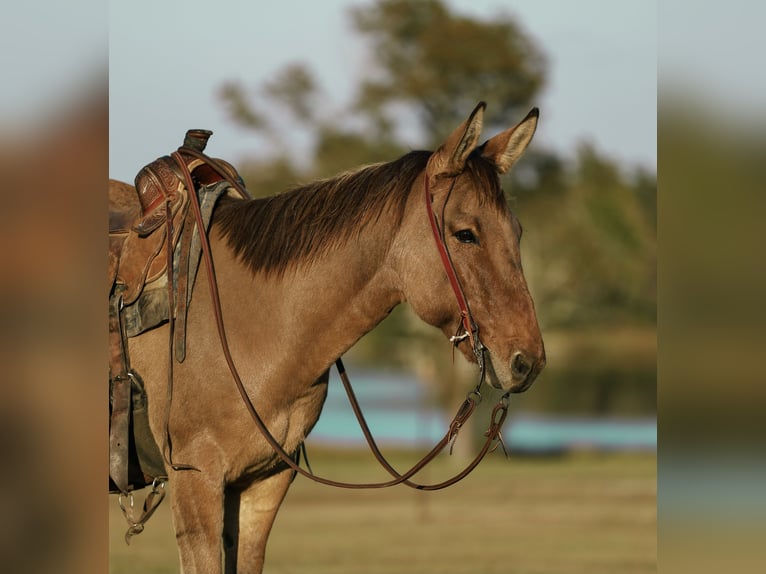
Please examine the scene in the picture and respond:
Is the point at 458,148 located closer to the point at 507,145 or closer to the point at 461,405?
the point at 507,145

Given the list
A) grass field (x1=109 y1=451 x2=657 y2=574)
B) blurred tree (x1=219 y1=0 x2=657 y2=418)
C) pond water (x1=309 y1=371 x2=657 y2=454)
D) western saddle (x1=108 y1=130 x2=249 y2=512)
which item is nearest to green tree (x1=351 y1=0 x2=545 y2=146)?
blurred tree (x1=219 y1=0 x2=657 y2=418)

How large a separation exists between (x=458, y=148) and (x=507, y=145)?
292 mm

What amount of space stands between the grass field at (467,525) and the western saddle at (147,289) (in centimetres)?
637

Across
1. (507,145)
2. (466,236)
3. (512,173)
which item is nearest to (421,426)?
(512,173)

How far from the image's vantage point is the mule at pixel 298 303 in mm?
3727

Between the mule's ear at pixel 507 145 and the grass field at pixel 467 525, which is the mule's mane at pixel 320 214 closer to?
the mule's ear at pixel 507 145

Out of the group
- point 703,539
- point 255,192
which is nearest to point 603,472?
point 255,192

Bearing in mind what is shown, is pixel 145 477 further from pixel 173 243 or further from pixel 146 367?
pixel 173 243

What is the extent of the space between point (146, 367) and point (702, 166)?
293 cm

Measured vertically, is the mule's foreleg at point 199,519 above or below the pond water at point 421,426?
above

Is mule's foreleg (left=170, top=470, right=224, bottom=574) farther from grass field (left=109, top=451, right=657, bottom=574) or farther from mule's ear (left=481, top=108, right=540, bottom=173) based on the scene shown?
grass field (left=109, top=451, right=657, bottom=574)

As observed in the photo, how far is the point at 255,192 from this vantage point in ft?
94.7

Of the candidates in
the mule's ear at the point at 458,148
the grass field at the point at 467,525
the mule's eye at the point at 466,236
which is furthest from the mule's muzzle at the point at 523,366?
the grass field at the point at 467,525

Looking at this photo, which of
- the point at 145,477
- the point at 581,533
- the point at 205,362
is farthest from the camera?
the point at 581,533
